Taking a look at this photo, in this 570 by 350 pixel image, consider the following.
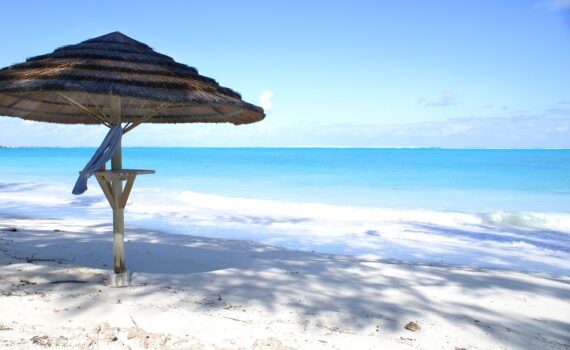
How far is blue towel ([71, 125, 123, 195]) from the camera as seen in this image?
330cm

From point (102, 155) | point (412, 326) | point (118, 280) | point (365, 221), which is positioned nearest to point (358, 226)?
point (365, 221)

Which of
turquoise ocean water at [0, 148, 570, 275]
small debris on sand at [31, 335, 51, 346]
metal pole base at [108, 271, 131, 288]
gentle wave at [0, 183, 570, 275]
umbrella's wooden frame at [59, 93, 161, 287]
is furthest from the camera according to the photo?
turquoise ocean water at [0, 148, 570, 275]

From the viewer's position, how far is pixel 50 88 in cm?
303

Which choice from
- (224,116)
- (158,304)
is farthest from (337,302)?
(224,116)

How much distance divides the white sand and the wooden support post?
194mm

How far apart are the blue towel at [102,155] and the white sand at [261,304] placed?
90 centimetres

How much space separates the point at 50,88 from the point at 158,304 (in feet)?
5.82

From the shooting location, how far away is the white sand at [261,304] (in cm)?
280

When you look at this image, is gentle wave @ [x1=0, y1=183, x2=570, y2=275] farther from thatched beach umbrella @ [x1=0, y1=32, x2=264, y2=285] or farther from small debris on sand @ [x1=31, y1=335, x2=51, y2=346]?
small debris on sand @ [x1=31, y1=335, x2=51, y2=346]

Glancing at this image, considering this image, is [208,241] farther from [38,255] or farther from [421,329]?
[421,329]

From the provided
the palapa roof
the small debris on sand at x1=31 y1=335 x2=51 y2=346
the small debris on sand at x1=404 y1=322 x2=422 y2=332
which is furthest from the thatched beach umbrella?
the small debris on sand at x1=404 y1=322 x2=422 y2=332

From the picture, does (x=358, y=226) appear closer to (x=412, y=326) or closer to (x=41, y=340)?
(x=412, y=326)

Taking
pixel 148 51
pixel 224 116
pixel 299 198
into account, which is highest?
pixel 148 51

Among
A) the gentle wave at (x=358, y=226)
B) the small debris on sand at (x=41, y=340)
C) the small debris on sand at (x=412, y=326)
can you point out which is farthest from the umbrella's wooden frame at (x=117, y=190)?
the gentle wave at (x=358, y=226)
